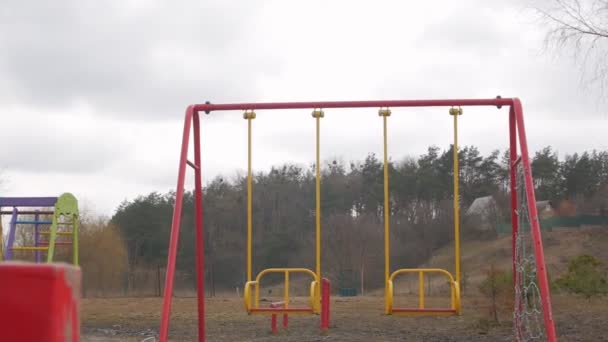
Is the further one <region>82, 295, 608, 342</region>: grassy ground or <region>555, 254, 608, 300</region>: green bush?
<region>555, 254, 608, 300</region>: green bush

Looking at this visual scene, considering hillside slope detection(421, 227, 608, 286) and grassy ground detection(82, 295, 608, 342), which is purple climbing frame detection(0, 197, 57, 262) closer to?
grassy ground detection(82, 295, 608, 342)

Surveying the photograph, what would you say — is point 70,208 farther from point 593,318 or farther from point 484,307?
point 593,318

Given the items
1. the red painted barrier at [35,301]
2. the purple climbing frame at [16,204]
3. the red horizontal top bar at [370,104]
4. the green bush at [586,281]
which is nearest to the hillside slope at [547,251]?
the green bush at [586,281]

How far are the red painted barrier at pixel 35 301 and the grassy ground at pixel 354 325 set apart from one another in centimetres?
928

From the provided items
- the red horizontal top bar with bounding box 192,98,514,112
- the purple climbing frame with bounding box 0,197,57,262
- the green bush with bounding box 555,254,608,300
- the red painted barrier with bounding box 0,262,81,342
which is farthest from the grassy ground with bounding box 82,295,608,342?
the red painted barrier with bounding box 0,262,81,342

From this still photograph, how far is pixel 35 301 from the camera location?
212cm

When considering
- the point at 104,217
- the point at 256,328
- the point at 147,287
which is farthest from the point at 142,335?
the point at 104,217

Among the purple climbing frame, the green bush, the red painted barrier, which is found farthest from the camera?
the green bush

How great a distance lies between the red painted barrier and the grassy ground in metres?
9.28

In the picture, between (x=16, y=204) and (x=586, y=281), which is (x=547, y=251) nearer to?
(x=586, y=281)

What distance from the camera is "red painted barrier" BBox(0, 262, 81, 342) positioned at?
6.89 ft

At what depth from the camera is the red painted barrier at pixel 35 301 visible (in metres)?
2.10

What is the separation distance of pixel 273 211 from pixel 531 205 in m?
13.8

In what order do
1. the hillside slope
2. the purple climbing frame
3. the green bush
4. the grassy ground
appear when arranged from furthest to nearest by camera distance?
1. the hillside slope
2. the green bush
3. the purple climbing frame
4. the grassy ground
